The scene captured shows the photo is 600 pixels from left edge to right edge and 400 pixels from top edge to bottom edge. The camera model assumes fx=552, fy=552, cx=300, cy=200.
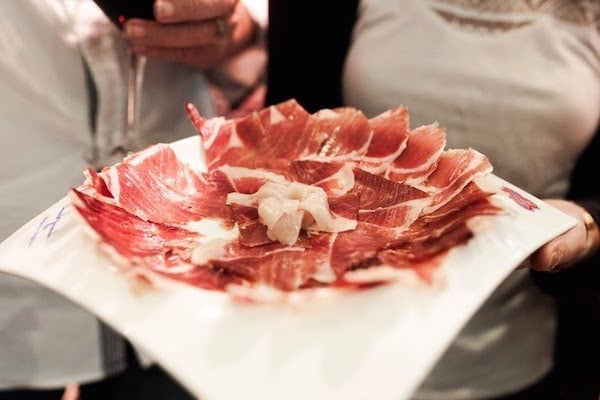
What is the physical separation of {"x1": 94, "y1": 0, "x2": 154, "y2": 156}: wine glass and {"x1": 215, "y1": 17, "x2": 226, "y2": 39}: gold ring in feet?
0.48

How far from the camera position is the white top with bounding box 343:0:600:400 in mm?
900

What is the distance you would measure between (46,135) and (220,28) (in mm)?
380

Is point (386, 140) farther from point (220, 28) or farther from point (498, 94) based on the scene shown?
point (220, 28)

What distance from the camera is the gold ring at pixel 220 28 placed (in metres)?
1.05

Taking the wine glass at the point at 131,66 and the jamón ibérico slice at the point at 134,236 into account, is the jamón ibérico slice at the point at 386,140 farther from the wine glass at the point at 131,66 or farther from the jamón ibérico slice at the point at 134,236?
the wine glass at the point at 131,66

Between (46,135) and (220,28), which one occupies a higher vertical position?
(220,28)

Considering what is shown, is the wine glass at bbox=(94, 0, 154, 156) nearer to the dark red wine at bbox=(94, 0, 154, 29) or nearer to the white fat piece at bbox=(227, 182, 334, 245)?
the dark red wine at bbox=(94, 0, 154, 29)

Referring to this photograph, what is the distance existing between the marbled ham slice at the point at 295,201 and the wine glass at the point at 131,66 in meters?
0.25

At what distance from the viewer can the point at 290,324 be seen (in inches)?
17.2

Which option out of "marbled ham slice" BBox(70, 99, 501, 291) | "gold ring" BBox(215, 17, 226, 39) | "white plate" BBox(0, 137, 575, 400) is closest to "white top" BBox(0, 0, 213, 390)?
"gold ring" BBox(215, 17, 226, 39)

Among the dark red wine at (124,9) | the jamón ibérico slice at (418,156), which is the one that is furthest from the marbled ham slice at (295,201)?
the dark red wine at (124,9)

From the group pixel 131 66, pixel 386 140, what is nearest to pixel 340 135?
pixel 386 140

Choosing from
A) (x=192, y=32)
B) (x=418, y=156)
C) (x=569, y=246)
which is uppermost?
(x=192, y=32)

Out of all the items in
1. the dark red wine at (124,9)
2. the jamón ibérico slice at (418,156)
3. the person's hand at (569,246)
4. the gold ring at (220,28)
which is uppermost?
the dark red wine at (124,9)
